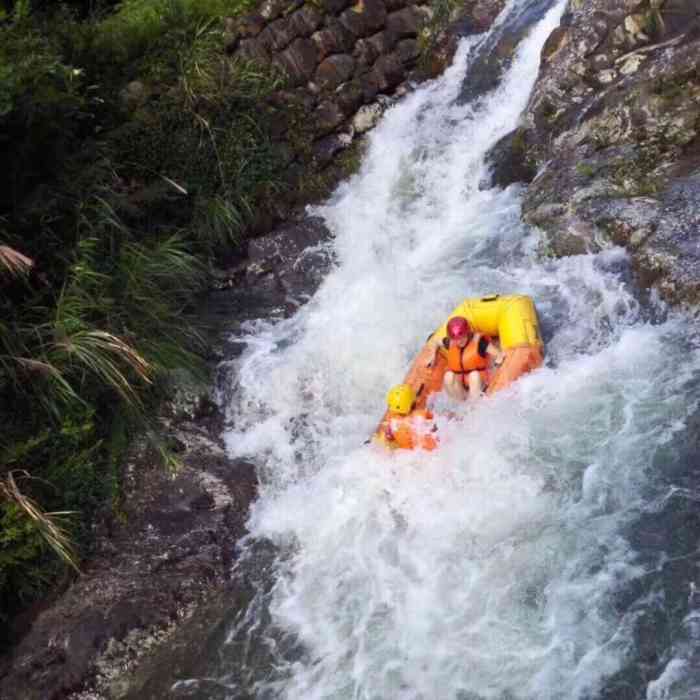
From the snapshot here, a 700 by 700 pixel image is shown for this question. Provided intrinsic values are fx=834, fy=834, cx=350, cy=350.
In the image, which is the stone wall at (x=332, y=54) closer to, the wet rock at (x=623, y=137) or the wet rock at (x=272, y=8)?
the wet rock at (x=272, y=8)

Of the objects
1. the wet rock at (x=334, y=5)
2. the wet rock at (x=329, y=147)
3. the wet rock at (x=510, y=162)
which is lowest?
the wet rock at (x=510, y=162)

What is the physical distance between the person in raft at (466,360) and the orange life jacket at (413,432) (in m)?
0.66

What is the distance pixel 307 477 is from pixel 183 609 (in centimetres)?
153

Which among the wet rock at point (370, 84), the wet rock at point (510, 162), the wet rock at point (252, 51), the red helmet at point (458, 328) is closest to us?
the red helmet at point (458, 328)

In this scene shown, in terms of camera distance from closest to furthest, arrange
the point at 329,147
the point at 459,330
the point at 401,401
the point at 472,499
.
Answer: the point at 472,499
the point at 401,401
the point at 459,330
the point at 329,147

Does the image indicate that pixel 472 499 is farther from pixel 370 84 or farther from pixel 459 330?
pixel 370 84

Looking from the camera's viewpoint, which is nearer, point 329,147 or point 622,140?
point 622,140

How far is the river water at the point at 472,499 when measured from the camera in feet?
16.2

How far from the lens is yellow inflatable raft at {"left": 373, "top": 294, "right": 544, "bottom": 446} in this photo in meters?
6.85

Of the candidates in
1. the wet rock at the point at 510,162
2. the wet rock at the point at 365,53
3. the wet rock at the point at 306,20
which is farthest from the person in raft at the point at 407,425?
the wet rock at the point at 306,20

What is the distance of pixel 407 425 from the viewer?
6637mm

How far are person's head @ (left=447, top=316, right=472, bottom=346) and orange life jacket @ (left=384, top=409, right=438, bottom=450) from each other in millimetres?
785

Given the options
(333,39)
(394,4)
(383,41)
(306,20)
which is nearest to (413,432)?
(333,39)

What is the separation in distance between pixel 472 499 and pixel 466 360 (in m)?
1.48
